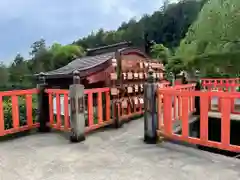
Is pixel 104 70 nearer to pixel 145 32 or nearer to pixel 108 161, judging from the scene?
pixel 108 161

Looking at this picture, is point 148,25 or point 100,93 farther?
point 148,25

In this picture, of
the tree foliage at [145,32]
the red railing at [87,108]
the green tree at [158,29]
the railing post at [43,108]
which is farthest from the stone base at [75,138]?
the green tree at [158,29]

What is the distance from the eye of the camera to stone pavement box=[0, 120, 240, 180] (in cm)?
207

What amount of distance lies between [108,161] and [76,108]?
93cm

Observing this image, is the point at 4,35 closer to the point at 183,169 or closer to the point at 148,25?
the point at 183,169

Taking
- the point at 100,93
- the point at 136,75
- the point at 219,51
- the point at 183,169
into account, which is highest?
the point at 219,51

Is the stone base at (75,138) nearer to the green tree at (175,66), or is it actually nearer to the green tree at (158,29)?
the green tree at (175,66)

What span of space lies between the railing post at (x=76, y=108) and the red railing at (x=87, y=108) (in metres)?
0.22

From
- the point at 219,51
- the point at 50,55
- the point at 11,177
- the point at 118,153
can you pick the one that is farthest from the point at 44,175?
the point at 50,55

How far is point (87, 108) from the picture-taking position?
3514 millimetres

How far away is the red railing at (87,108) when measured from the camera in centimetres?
336

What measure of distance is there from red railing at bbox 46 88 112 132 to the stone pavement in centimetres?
31

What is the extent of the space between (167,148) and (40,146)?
1588 millimetres

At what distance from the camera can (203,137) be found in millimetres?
2617
